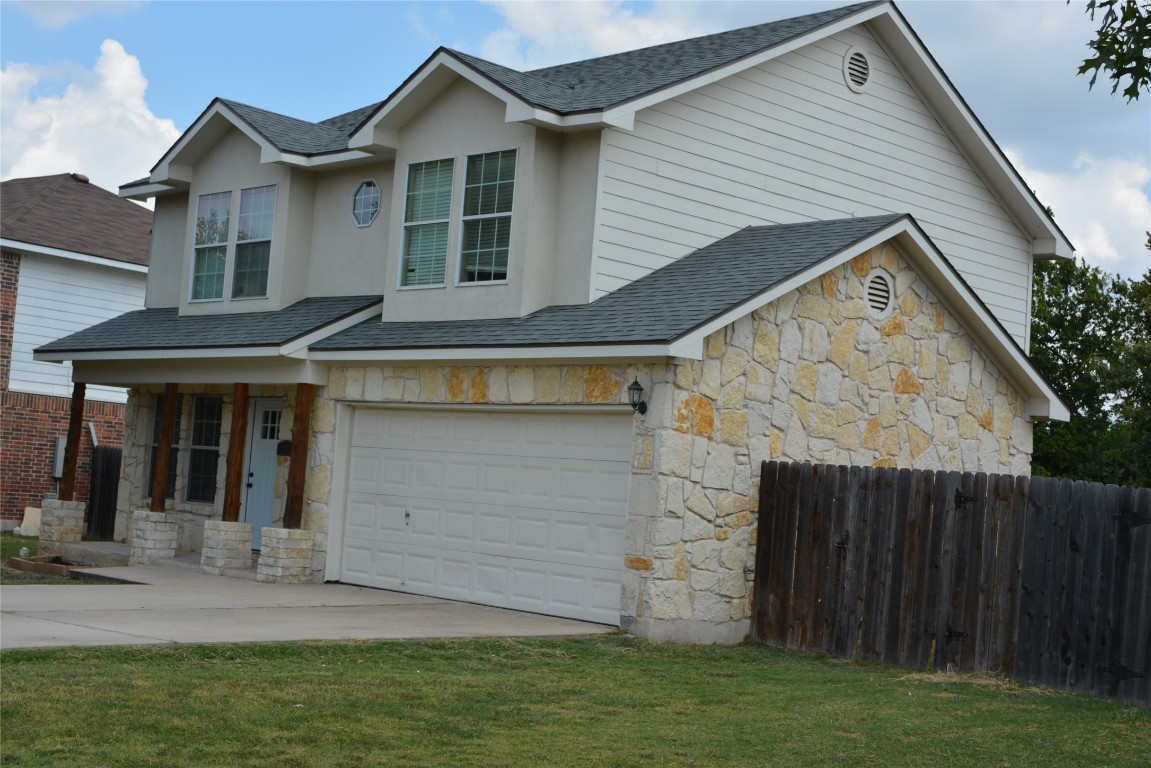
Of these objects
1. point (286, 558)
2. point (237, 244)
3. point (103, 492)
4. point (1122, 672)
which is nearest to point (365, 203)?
point (237, 244)

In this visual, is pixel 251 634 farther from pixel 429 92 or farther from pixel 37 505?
pixel 37 505

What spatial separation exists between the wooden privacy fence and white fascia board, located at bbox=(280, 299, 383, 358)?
5.95 m

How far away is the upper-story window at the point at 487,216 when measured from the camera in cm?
1555

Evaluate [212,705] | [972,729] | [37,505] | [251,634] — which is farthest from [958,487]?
[37,505]

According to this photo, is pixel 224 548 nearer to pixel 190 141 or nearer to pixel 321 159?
pixel 321 159

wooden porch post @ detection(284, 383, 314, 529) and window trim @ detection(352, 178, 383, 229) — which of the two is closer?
wooden porch post @ detection(284, 383, 314, 529)

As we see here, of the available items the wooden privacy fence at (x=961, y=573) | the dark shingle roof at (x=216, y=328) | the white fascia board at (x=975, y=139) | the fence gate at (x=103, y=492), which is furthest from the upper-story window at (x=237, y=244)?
the white fascia board at (x=975, y=139)

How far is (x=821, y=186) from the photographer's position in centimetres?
1791

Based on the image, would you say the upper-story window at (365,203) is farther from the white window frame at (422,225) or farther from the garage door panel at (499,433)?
the garage door panel at (499,433)

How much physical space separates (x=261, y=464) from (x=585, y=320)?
6678mm

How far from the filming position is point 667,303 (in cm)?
1384

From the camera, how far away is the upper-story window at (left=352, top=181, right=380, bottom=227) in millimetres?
18016

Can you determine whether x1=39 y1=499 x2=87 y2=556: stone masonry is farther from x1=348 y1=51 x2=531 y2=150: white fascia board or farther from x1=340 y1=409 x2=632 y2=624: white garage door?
x1=348 y1=51 x2=531 y2=150: white fascia board

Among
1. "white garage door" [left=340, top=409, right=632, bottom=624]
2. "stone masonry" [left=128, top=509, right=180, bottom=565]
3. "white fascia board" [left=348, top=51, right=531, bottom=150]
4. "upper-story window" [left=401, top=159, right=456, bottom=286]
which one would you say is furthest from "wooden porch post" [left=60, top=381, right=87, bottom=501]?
"upper-story window" [left=401, top=159, right=456, bottom=286]
